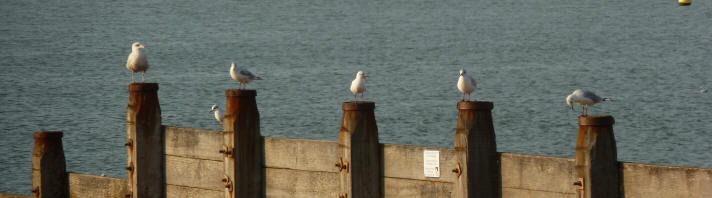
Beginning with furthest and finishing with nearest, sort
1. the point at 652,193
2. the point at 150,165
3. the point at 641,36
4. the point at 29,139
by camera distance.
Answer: the point at 641,36 → the point at 29,139 → the point at 150,165 → the point at 652,193

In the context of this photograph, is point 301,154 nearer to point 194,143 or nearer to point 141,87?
point 194,143

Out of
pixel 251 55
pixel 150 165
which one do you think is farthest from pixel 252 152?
pixel 251 55

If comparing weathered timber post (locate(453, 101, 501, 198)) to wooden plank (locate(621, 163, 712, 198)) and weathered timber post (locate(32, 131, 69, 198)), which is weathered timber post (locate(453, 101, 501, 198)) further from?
weathered timber post (locate(32, 131, 69, 198))

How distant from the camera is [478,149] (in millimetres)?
11484

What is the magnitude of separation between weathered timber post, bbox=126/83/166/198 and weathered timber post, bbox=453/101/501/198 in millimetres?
4949

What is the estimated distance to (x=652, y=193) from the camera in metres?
10.3

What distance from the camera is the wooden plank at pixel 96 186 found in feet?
49.6

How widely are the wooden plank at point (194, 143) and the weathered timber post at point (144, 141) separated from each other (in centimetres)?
19

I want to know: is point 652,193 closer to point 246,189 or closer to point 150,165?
point 246,189

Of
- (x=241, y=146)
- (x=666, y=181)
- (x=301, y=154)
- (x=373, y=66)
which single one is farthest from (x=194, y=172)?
(x=373, y=66)

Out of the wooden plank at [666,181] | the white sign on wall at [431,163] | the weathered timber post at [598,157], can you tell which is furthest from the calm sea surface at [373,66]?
the wooden plank at [666,181]

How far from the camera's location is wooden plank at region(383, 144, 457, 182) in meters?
12.0

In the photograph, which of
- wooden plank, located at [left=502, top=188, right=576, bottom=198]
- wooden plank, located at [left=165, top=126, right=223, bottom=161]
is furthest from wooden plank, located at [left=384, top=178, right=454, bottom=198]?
wooden plank, located at [left=165, top=126, right=223, bottom=161]

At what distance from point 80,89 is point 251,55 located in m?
17.4
